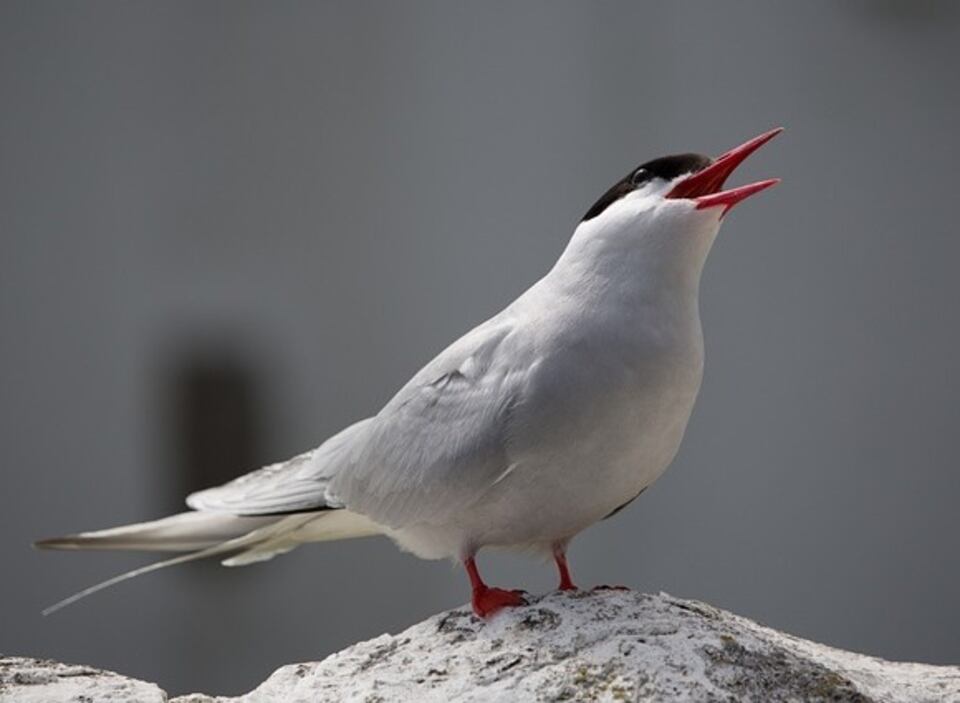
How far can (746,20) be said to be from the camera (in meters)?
4.90

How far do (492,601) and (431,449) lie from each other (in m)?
0.31

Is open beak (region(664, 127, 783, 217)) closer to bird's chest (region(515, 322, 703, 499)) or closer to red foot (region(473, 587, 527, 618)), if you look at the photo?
bird's chest (region(515, 322, 703, 499))

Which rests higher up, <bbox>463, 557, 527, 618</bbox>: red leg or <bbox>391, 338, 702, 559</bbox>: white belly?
<bbox>391, 338, 702, 559</bbox>: white belly

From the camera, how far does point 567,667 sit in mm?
Result: 2195

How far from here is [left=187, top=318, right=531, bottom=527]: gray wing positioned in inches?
94.3

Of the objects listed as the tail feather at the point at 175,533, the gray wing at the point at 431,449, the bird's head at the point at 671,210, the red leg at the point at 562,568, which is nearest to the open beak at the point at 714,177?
the bird's head at the point at 671,210

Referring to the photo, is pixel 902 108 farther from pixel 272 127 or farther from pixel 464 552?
pixel 464 552

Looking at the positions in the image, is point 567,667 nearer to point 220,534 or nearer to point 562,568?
point 562,568

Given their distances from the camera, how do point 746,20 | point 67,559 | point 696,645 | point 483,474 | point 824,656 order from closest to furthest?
point 696,645 → point 483,474 → point 824,656 → point 746,20 → point 67,559

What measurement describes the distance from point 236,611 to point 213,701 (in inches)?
115

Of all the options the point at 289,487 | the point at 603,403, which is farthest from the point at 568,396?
the point at 289,487

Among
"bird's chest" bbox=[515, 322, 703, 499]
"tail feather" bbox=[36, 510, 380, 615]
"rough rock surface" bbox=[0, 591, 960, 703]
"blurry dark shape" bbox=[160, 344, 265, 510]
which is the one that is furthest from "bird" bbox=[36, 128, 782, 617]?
"blurry dark shape" bbox=[160, 344, 265, 510]

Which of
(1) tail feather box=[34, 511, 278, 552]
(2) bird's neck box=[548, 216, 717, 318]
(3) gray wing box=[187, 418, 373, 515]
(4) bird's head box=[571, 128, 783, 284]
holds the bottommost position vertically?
(1) tail feather box=[34, 511, 278, 552]

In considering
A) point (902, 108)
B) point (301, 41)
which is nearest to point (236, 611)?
point (301, 41)
